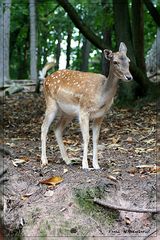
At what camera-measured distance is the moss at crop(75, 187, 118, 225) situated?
5.07 metres

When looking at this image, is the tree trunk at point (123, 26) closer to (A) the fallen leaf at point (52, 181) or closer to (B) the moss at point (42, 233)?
(A) the fallen leaf at point (52, 181)

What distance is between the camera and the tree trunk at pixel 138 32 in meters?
11.1

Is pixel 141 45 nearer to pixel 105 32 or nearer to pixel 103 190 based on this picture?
pixel 105 32

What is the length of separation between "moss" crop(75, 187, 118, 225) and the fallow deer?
70cm

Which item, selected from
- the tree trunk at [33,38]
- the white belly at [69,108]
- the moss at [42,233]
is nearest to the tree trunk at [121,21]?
the white belly at [69,108]

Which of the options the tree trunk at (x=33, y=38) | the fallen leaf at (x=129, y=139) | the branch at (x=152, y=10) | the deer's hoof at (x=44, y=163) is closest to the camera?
the deer's hoof at (x=44, y=163)

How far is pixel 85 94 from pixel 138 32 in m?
5.81

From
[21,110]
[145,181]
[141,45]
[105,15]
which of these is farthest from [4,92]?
[145,181]

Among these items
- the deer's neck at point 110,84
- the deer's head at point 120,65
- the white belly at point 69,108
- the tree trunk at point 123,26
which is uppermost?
the tree trunk at point 123,26

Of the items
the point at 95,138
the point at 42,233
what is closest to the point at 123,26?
the point at 95,138

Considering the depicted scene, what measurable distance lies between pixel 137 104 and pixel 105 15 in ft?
9.99

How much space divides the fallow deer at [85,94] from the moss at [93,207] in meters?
0.70

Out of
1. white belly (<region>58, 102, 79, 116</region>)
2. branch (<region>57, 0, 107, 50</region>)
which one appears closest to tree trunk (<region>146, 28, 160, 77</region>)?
branch (<region>57, 0, 107, 50</region>)

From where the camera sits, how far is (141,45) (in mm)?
11320
